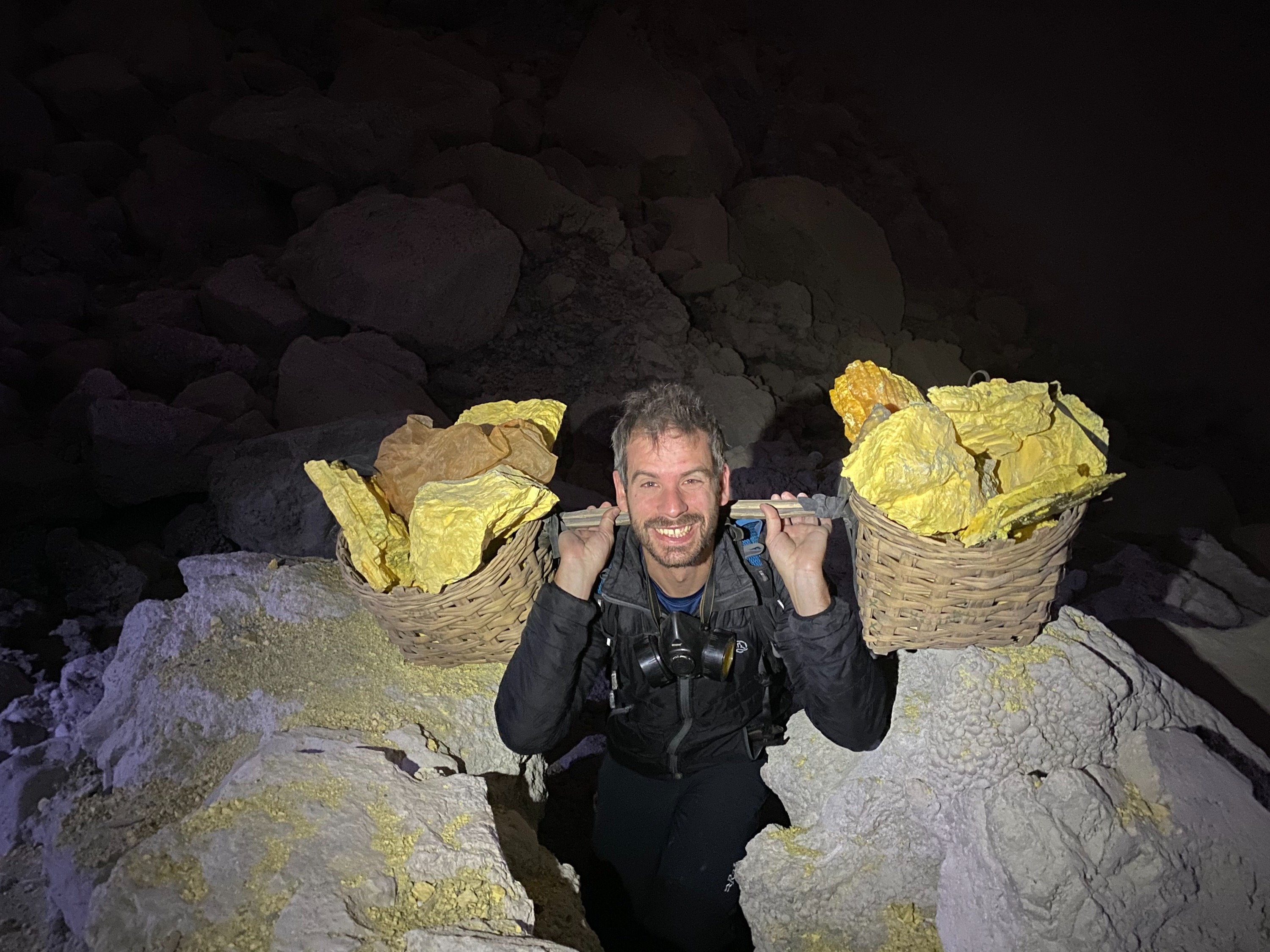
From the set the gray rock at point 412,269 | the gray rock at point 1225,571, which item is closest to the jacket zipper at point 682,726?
the gray rock at point 412,269

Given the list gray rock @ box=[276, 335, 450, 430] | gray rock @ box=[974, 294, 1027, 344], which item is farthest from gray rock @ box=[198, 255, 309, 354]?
gray rock @ box=[974, 294, 1027, 344]

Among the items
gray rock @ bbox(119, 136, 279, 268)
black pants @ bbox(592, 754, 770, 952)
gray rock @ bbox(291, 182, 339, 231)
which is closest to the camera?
black pants @ bbox(592, 754, 770, 952)

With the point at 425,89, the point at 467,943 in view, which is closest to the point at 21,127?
the point at 425,89

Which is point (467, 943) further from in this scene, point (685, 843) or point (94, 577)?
point (94, 577)

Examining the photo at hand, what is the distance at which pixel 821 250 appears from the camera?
17.7 ft

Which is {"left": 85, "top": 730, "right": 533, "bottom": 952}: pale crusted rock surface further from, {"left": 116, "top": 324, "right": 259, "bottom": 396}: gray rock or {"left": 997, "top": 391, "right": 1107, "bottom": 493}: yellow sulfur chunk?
{"left": 116, "top": 324, "right": 259, "bottom": 396}: gray rock

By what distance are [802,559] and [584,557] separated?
598mm

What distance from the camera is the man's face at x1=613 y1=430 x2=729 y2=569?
6.59ft

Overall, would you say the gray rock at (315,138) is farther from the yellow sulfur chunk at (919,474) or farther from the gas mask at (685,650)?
the yellow sulfur chunk at (919,474)

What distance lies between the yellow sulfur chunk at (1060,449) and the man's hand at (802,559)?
480 millimetres

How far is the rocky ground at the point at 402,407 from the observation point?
1.67 metres

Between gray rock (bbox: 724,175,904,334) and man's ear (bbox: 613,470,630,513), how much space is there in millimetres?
3721

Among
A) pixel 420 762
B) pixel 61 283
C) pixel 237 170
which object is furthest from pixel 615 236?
pixel 420 762

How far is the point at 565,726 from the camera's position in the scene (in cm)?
213
